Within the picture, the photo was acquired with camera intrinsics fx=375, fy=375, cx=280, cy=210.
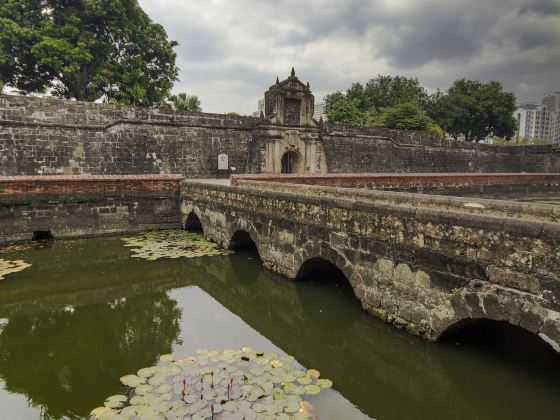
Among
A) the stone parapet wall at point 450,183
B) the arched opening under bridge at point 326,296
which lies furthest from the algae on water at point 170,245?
the arched opening under bridge at point 326,296

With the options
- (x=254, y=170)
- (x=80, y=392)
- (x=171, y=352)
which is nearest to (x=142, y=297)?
(x=171, y=352)

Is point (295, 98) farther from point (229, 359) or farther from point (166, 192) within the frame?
point (229, 359)

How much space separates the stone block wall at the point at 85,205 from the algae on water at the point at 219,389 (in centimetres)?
727

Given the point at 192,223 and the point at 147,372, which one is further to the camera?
the point at 192,223

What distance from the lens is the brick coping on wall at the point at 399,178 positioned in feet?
37.6

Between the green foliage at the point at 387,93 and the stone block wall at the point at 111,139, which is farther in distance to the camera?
the green foliage at the point at 387,93

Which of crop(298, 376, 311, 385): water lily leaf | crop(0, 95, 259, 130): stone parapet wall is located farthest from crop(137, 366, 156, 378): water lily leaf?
crop(0, 95, 259, 130): stone parapet wall

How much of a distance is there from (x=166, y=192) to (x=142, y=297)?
5.30m

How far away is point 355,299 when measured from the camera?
6137mm

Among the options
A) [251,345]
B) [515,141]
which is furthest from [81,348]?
[515,141]

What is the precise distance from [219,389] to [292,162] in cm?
1647

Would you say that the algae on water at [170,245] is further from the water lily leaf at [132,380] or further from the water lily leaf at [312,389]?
the water lily leaf at [312,389]

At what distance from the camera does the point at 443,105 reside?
3762cm

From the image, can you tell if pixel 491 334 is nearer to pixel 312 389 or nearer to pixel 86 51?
pixel 312 389
